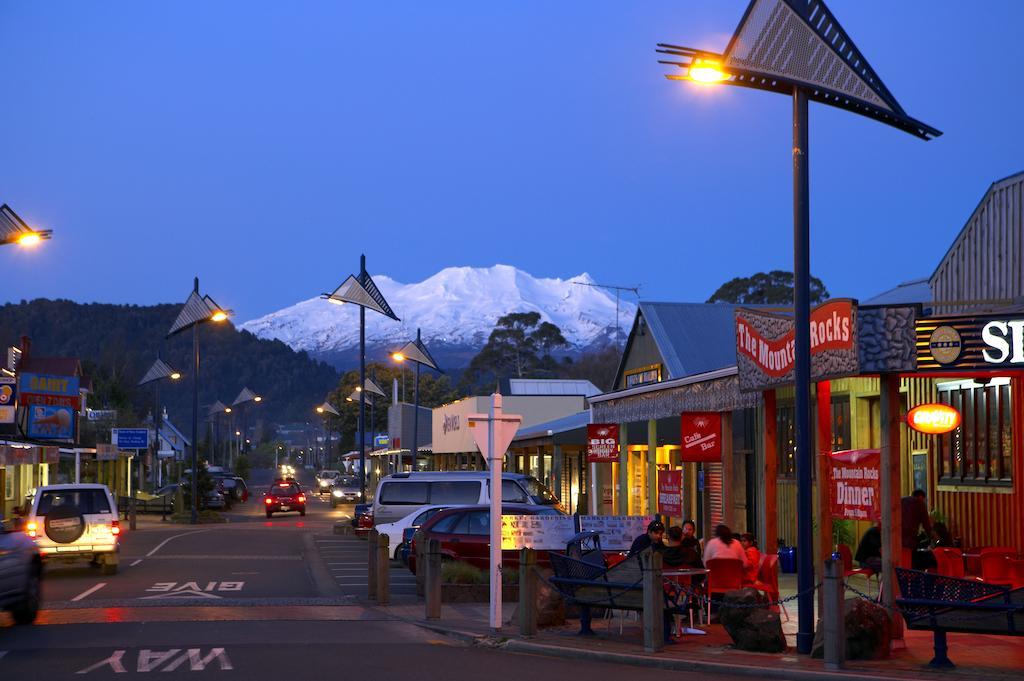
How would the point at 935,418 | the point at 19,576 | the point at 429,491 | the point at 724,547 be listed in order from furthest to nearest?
the point at 429,491 < the point at 935,418 < the point at 724,547 < the point at 19,576

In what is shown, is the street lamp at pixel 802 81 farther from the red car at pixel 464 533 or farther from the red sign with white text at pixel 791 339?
the red car at pixel 464 533

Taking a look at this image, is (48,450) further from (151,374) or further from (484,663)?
(484,663)

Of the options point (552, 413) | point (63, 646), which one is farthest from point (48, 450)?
point (63, 646)

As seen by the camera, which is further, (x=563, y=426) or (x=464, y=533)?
(x=563, y=426)

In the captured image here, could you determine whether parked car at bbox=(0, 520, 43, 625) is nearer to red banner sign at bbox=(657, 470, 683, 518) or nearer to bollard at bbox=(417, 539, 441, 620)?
bollard at bbox=(417, 539, 441, 620)

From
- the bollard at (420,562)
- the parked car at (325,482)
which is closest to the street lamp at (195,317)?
the parked car at (325,482)

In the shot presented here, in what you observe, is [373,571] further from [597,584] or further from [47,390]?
[47,390]

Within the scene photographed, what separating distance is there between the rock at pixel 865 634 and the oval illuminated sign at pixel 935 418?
220 inches

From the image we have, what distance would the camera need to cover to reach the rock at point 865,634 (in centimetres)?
1310

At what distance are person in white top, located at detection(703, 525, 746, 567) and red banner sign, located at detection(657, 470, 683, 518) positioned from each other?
23.7 ft

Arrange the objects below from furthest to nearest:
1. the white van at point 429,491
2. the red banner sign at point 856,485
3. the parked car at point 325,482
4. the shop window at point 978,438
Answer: the parked car at point 325,482 < the white van at point 429,491 < the shop window at point 978,438 < the red banner sign at point 856,485

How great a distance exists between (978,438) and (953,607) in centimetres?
857

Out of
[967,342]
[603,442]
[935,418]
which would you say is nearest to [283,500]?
[603,442]

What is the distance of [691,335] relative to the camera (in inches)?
1476
